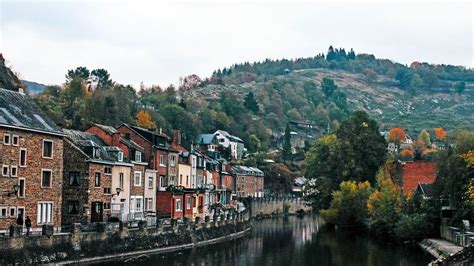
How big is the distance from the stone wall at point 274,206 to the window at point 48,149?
202 ft

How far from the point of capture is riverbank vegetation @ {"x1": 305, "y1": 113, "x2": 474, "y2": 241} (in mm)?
60875

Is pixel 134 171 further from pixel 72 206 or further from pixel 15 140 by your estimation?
pixel 15 140

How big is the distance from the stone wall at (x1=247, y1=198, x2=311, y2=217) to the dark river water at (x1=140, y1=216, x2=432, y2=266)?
3295 cm

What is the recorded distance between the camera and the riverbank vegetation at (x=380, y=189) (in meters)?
60.9

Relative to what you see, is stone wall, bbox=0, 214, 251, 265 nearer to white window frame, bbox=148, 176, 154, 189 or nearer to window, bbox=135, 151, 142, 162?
white window frame, bbox=148, 176, 154, 189

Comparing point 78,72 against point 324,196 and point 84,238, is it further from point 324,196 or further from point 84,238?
point 84,238

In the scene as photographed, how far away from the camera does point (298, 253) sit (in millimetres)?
58000

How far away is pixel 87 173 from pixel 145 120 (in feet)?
234

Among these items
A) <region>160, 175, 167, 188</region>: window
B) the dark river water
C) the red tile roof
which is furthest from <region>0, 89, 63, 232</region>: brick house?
the red tile roof

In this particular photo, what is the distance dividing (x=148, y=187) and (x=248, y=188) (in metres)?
65.2

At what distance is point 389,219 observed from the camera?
234 ft

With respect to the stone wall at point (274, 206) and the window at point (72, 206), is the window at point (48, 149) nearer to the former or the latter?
the window at point (72, 206)

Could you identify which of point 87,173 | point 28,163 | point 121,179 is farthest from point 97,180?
point 28,163

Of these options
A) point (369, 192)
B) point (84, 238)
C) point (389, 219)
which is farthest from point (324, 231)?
point (84, 238)
